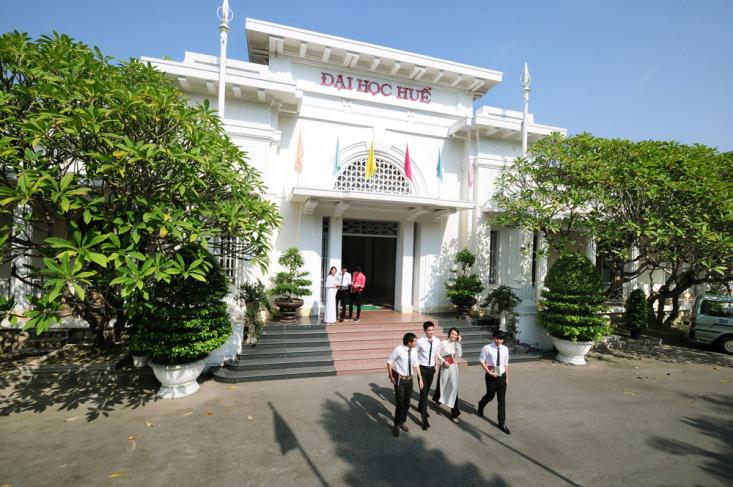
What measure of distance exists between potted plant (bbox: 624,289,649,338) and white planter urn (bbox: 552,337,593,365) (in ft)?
13.4

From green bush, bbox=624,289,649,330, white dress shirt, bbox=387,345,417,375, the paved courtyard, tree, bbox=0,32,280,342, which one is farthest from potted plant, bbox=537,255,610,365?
tree, bbox=0,32,280,342

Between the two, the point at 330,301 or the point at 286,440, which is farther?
the point at 330,301

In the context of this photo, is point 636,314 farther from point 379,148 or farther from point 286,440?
point 286,440

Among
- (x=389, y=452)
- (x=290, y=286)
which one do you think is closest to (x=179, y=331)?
(x=290, y=286)

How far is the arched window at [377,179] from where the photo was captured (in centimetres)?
1034

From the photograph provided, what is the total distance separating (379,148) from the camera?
10.4 meters

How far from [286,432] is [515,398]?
402 centimetres

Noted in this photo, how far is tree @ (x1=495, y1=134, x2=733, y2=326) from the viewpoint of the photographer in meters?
7.22

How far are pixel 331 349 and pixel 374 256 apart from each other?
409 inches

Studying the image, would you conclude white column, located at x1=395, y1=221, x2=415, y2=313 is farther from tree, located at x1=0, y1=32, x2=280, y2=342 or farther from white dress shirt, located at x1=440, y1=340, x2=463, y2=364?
tree, located at x1=0, y1=32, x2=280, y2=342

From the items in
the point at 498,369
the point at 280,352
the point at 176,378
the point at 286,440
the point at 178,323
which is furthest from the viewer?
the point at 280,352

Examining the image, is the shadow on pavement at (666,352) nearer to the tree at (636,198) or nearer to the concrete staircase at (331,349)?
the tree at (636,198)

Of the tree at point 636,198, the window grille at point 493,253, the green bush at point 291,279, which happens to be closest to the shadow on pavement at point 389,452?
the green bush at point 291,279

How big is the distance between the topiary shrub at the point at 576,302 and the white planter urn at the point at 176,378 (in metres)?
7.89
